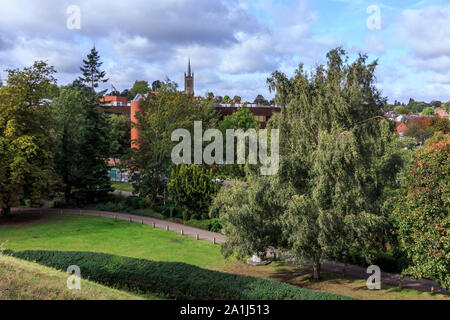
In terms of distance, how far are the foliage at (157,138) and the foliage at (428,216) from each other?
29.8m

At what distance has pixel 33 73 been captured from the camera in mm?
37875

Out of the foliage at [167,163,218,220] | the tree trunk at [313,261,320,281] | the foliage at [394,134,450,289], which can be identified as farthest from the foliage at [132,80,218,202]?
the foliage at [394,134,450,289]

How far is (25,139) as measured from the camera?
35.2 m

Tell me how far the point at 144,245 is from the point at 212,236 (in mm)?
7165

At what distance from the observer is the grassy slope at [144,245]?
21422 mm

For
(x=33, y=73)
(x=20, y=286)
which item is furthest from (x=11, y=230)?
(x=20, y=286)

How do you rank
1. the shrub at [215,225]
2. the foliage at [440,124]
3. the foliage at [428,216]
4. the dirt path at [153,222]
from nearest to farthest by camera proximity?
1. the foliage at [428,216]
2. the dirt path at [153,222]
3. the shrub at [215,225]
4. the foliage at [440,124]

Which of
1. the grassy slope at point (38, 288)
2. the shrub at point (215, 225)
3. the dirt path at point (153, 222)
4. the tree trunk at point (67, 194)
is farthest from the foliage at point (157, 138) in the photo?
the grassy slope at point (38, 288)

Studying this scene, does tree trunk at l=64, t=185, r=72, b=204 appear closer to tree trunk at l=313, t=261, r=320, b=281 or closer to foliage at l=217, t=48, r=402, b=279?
foliage at l=217, t=48, r=402, b=279

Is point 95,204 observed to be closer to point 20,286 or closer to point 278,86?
point 278,86

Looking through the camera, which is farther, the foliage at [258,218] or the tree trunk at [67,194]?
the tree trunk at [67,194]

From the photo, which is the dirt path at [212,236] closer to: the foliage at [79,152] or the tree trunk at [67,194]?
the tree trunk at [67,194]

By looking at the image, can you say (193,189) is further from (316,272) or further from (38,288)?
(38,288)

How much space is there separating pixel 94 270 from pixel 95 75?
137ft
